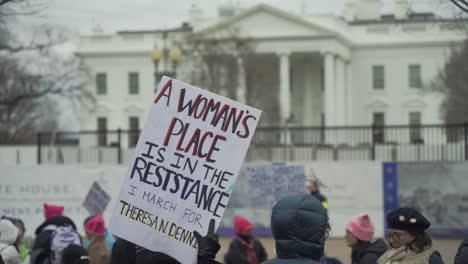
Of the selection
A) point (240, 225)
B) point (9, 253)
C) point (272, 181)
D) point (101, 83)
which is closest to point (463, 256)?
point (9, 253)

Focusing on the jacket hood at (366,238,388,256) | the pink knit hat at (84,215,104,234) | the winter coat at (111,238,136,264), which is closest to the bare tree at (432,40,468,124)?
the pink knit hat at (84,215,104,234)

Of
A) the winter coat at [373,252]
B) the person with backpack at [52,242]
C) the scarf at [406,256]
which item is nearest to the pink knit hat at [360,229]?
the winter coat at [373,252]

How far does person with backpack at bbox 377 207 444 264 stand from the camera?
224 inches

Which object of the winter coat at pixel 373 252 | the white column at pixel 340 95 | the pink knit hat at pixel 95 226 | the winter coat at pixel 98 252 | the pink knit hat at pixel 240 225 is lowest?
the pink knit hat at pixel 240 225

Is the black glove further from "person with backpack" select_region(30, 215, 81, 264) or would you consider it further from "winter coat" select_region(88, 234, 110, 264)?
"person with backpack" select_region(30, 215, 81, 264)

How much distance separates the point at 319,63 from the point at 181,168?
76.3 m

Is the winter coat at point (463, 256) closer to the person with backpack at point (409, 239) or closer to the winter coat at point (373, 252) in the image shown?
the person with backpack at point (409, 239)

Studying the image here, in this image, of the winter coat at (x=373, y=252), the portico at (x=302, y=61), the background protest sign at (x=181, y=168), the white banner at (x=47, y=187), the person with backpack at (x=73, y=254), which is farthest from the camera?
the portico at (x=302, y=61)

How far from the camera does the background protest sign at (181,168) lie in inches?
219

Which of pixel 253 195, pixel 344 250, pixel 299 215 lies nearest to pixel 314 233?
pixel 299 215

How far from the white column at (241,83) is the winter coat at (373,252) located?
4638 cm

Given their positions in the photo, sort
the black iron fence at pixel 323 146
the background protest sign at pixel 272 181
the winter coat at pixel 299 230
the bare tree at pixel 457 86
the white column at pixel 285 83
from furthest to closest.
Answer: the white column at pixel 285 83 → the bare tree at pixel 457 86 → the black iron fence at pixel 323 146 → the background protest sign at pixel 272 181 → the winter coat at pixel 299 230

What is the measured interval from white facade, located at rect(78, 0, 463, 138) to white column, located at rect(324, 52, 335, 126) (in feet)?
0.28

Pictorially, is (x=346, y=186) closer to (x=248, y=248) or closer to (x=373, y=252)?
(x=248, y=248)
